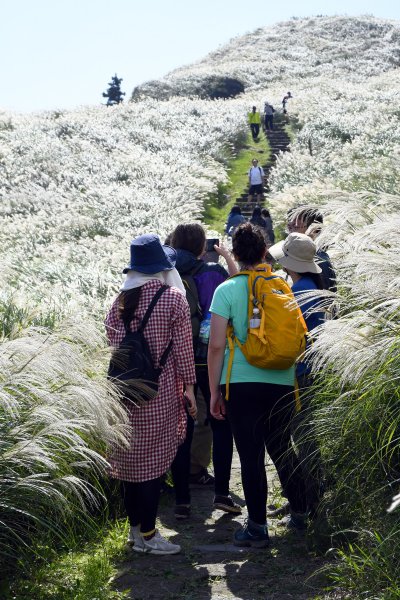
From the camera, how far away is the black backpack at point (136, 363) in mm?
5164

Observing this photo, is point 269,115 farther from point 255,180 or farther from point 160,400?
point 160,400

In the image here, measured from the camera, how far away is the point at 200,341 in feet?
20.5

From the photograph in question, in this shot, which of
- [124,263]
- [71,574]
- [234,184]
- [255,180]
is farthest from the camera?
[234,184]

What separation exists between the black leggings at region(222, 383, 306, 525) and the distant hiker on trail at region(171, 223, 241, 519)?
742mm

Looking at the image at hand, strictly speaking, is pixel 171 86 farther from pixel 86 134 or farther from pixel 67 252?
pixel 67 252

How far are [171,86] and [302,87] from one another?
11.9 metres

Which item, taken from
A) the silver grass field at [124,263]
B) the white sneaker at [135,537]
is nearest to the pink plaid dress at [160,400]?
the silver grass field at [124,263]

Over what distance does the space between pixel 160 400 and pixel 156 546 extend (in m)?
0.89

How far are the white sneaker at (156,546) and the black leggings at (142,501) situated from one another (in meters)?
0.07

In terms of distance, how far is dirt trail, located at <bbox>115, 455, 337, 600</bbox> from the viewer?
178 inches

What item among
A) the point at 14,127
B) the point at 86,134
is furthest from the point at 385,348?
the point at 14,127

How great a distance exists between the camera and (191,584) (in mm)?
4715

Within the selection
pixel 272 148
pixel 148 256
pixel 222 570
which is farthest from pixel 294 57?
pixel 222 570

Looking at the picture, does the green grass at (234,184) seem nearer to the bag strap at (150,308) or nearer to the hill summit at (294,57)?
the bag strap at (150,308)
